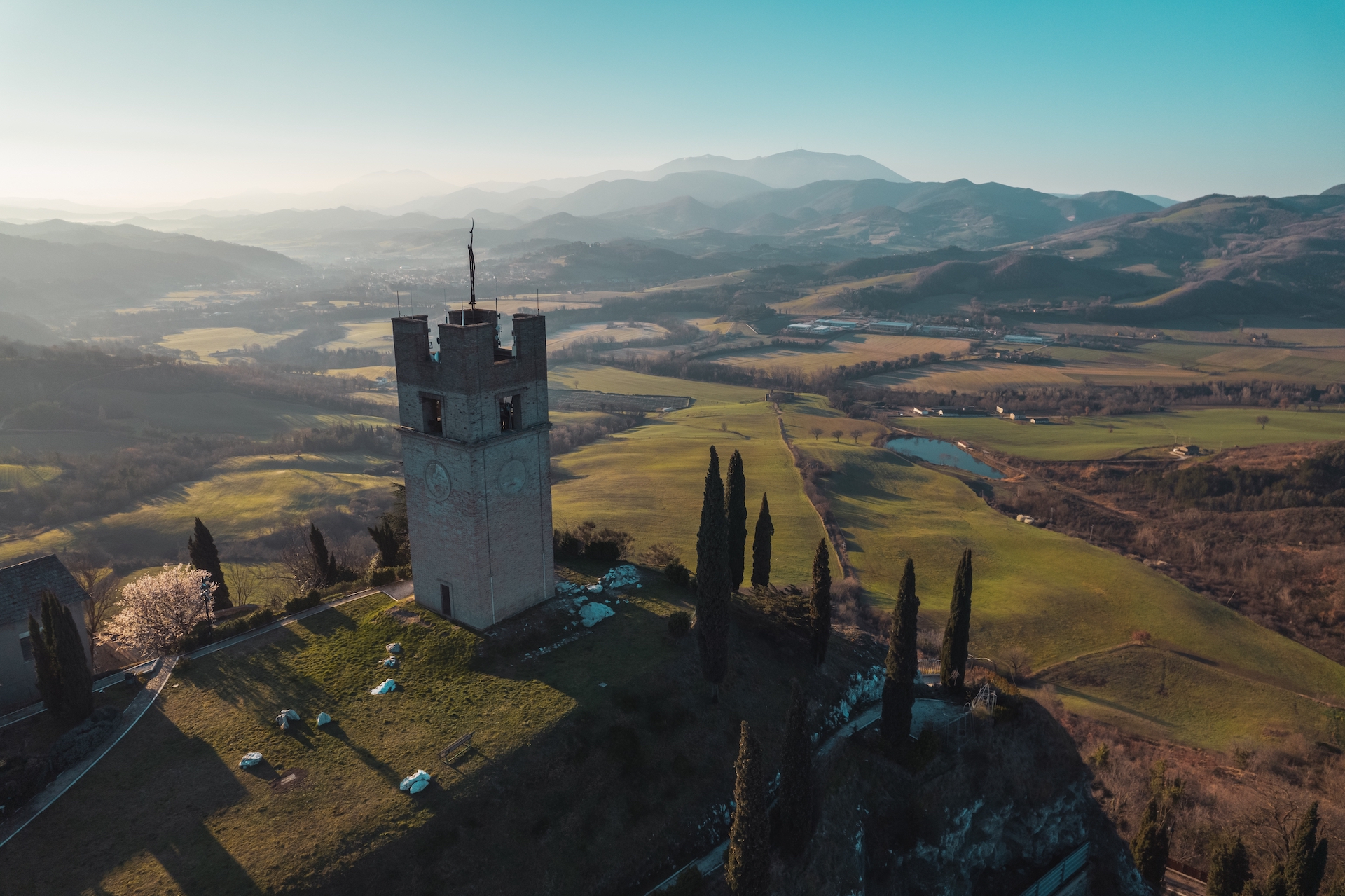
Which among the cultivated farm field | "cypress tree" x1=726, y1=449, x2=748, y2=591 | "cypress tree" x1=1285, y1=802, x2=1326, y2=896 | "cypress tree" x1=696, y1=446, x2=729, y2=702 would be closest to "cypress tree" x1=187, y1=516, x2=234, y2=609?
"cypress tree" x1=696, y1=446, x2=729, y2=702

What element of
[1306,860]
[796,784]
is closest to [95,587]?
[796,784]

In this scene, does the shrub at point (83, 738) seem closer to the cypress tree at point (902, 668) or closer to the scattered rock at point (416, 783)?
the scattered rock at point (416, 783)

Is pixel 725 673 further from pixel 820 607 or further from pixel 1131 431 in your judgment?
pixel 1131 431

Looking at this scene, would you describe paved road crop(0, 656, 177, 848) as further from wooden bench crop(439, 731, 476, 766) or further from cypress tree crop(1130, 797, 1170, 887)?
cypress tree crop(1130, 797, 1170, 887)

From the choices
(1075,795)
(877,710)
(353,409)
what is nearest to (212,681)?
(877,710)

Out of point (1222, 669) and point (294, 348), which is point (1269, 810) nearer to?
point (1222, 669)

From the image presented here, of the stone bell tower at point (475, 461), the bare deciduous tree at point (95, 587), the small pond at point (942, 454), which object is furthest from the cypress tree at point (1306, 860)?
the small pond at point (942, 454)
